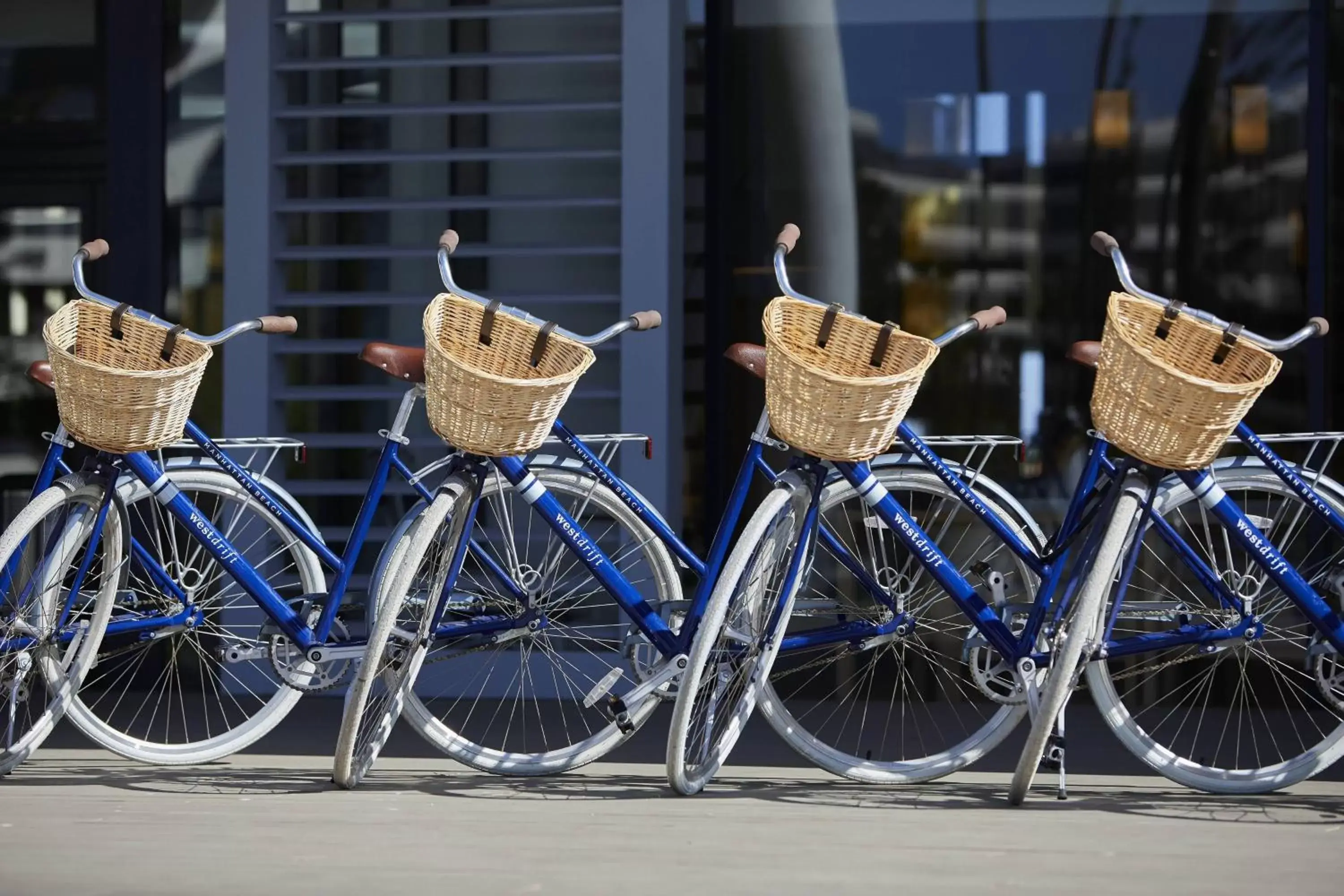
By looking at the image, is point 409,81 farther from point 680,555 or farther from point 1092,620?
point 1092,620

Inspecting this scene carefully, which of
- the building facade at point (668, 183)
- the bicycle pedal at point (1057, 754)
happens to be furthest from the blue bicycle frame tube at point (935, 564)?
the building facade at point (668, 183)

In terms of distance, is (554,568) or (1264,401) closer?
(554,568)

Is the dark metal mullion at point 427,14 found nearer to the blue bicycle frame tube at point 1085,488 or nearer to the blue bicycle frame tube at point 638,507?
the blue bicycle frame tube at point 638,507

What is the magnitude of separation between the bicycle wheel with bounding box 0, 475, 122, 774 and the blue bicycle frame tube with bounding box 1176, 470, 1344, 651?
2.67 metres

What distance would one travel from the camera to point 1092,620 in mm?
3938

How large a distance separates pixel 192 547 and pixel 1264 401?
3.45m

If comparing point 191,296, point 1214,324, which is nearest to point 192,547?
point 191,296

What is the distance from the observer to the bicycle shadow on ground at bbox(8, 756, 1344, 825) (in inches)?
164

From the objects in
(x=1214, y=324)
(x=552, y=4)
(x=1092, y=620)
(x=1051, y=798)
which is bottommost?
(x=1051, y=798)

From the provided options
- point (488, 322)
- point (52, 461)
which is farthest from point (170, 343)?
point (488, 322)

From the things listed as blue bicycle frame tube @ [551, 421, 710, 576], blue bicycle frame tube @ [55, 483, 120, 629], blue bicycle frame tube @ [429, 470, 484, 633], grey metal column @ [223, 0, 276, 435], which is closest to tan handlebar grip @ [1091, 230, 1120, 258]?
blue bicycle frame tube @ [551, 421, 710, 576]

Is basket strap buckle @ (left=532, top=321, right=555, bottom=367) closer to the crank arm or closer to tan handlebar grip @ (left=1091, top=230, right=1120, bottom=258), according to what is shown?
the crank arm

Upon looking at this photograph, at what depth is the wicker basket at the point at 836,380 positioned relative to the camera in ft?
13.1

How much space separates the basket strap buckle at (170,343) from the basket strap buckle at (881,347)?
169cm
